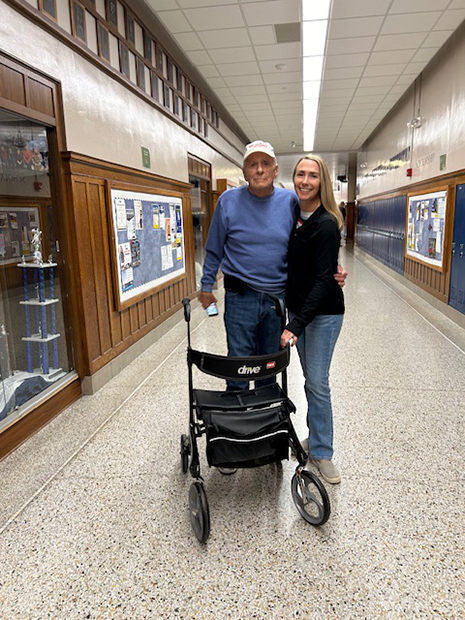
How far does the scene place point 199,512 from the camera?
6.02 ft

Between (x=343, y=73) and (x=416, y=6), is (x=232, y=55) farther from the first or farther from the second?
(x=416, y=6)

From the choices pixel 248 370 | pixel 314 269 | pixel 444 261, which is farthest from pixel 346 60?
pixel 248 370

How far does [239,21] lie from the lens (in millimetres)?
4727

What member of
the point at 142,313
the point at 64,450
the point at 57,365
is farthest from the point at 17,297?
the point at 142,313

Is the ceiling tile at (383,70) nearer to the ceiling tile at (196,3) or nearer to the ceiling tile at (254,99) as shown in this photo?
the ceiling tile at (254,99)

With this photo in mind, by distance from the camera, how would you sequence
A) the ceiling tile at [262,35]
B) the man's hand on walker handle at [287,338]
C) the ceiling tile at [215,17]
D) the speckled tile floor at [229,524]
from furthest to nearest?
1. the ceiling tile at [262,35]
2. the ceiling tile at [215,17]
3. the man's hand on walker handle at [287,338]
4. the speckled tile floor at [229,524]

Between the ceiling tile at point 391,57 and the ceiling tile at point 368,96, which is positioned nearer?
the ceiling tile at point 391,57

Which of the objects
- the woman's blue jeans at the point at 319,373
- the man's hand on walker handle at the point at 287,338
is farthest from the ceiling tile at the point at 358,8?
the man's hand on walker handle at the point at 287,338

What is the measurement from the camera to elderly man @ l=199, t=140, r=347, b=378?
215cm

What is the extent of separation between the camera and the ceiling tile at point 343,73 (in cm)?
634

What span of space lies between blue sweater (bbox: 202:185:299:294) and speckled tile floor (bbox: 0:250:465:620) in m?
1.07

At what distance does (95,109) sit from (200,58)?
115 inches

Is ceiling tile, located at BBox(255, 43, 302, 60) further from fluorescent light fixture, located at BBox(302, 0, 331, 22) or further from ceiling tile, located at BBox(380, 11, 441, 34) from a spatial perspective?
ceiling tile, located at BBox(380, 11, 441, 34)

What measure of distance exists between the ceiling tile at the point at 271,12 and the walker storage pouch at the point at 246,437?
426 centimetres
